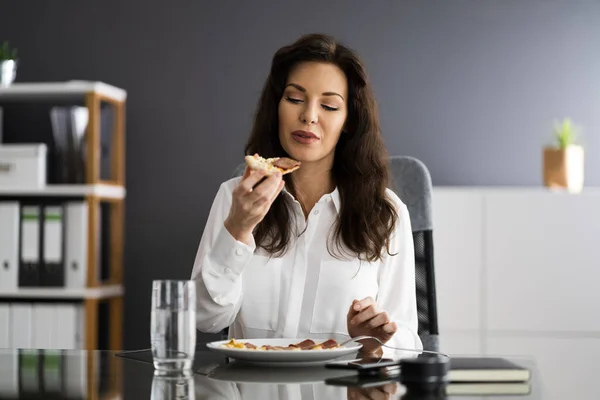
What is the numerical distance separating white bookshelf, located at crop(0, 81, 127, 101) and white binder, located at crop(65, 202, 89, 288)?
45 centimetres

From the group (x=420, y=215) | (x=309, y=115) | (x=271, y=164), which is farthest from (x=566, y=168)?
(x=271, y=164)

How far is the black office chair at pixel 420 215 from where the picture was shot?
2.38 metres

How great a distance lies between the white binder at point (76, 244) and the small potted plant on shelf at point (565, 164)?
70.8 inches

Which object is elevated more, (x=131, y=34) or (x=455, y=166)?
(x=131, y=34)

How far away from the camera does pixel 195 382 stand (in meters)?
1.22

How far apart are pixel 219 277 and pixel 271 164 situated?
28cm

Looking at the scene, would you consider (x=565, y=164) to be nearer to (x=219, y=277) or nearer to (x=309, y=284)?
(x=309, y=284)

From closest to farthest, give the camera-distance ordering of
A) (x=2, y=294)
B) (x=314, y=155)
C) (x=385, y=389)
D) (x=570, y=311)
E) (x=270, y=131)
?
(x=385, y=389) → (x=314, y=155) → (x=270, y=131) → (x=570, y=311) → (x=2, y=294)

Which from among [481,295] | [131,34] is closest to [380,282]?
[481,295]

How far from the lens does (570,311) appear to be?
127 inches

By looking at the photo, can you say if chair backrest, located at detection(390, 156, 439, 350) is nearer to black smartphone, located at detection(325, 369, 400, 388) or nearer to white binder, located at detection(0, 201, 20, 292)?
black smartphone, located at detection(325, 369, 400, 388)

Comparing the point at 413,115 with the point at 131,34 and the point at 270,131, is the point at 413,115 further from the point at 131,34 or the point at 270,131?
the point at 270,131

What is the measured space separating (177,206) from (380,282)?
1.87 m

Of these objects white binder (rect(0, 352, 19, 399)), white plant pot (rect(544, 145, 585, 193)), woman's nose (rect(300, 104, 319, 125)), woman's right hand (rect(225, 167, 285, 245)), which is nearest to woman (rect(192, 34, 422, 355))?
woman's nose (rect(300, 104, 319, 125))
